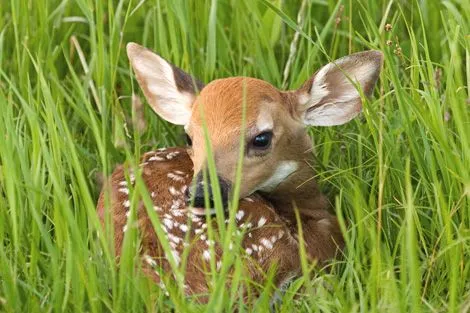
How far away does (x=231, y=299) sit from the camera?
3449 millimetres

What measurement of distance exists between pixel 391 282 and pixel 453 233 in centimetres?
69

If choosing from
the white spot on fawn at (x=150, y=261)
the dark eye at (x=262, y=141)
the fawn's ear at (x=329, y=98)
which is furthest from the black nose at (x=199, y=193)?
the fawn's ear at (x=329, y=98)

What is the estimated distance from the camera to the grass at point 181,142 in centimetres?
354

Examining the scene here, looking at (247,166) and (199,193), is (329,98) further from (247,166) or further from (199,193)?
(199,193)

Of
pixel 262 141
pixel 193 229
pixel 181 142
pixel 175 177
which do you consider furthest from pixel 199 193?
pixel 181 142

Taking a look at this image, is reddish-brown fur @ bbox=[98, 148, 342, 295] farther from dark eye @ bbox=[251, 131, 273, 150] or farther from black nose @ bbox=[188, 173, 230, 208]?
dark eye @ bbox=[251, 131, 273, 150]

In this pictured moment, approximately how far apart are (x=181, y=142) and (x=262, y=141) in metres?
0.76

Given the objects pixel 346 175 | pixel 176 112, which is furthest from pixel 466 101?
pixel 176 112

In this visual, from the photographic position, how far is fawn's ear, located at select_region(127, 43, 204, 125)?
482 cm

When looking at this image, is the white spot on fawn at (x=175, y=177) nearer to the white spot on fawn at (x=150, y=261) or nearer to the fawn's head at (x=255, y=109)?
the fawn's head at (x=255, y=109)

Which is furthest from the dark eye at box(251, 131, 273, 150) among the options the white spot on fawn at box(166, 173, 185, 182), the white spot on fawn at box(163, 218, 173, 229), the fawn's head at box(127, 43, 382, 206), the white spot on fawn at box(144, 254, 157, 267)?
the white spot on fawn at box(144, 254, 157, 267)

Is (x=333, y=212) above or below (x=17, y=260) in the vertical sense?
below

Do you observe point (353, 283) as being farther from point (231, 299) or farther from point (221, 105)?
point (221, 105)

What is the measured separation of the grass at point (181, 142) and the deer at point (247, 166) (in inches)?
4.0
